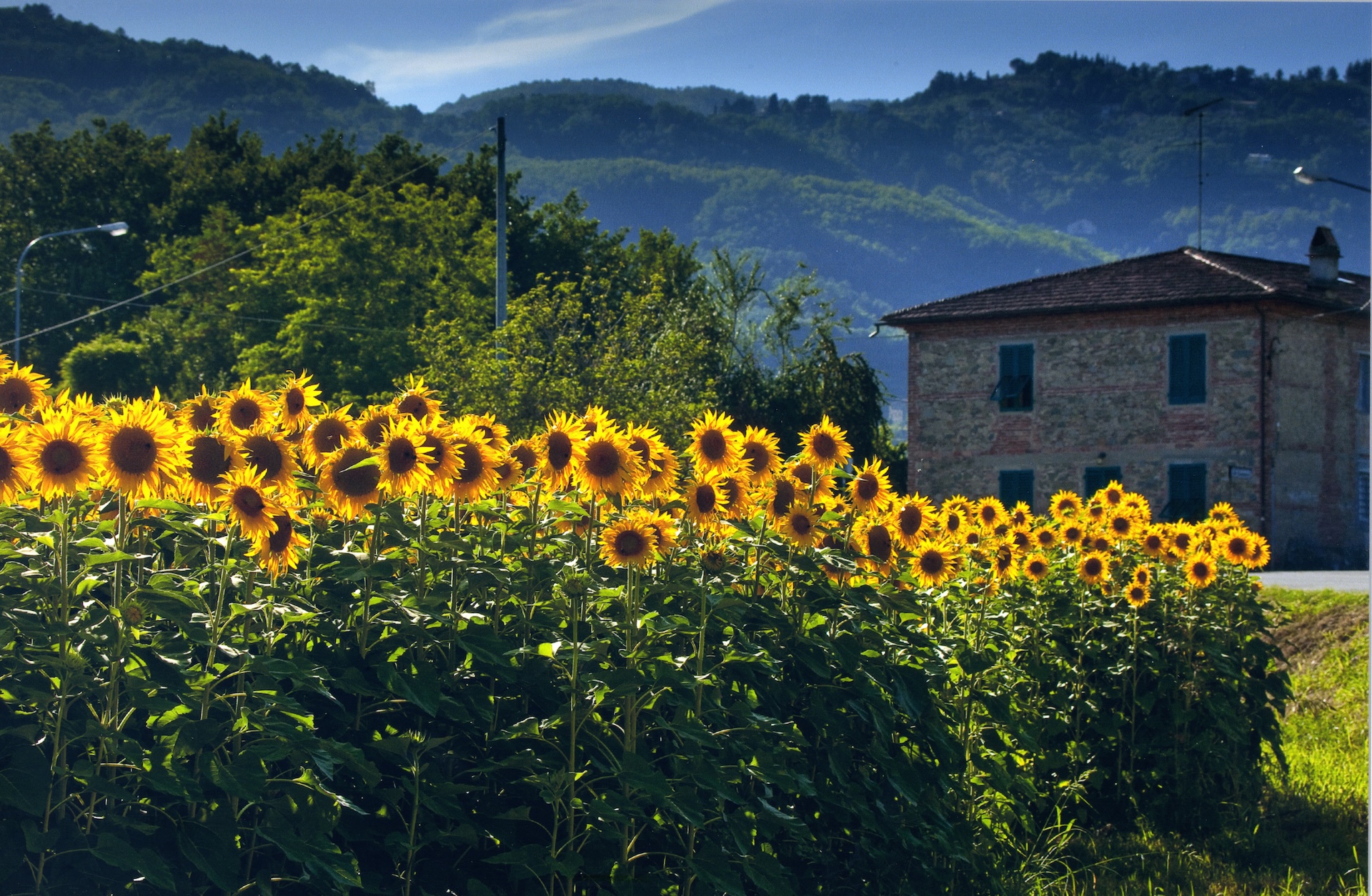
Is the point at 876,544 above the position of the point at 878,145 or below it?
below

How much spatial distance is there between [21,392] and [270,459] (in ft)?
2.76

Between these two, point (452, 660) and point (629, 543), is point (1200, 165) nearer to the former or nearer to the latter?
point (629, 543)

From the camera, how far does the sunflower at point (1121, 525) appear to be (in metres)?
7.20

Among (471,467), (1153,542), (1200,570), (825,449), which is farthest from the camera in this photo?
(1153,542)

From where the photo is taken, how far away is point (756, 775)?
334 centimetres

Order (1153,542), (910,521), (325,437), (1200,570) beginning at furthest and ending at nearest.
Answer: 1. (1153,542)
2. (1200,570)
3. (910,521)
4. (325,437)

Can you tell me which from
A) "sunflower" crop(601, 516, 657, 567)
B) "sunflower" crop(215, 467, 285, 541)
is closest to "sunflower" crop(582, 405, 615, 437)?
"sunflower" crop(601, 516, 657, 567)

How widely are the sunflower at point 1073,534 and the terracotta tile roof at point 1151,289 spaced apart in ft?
85.5

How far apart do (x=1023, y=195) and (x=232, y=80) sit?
127335 mm

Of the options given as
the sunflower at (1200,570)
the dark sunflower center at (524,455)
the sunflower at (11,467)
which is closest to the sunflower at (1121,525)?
the sunflower at (1200,570)

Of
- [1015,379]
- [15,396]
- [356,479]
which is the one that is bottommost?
[356,479]

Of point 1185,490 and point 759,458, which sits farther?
point 1185,490

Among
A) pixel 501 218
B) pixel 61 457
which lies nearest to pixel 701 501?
pixel 61 457

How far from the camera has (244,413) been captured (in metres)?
3.86
